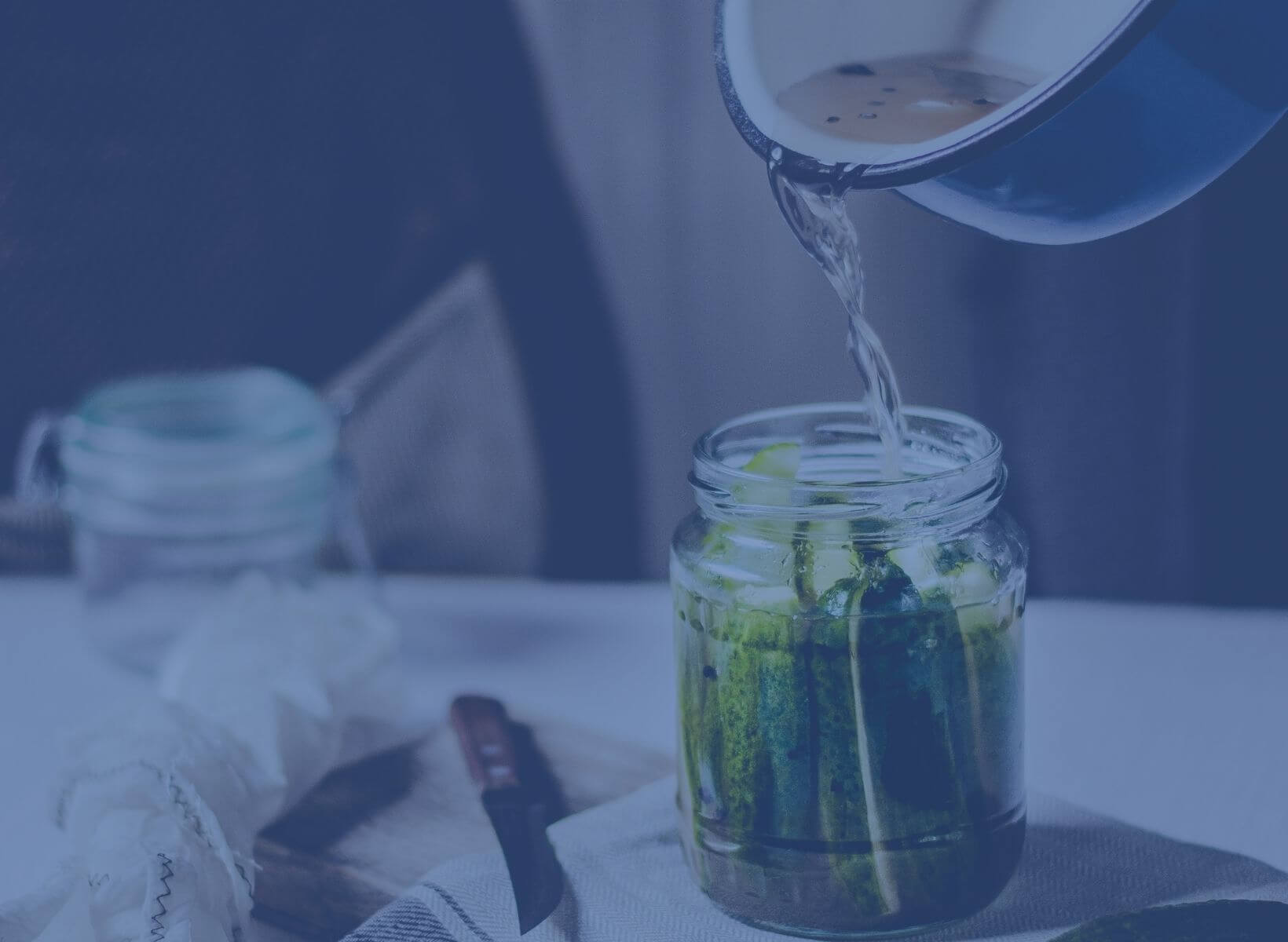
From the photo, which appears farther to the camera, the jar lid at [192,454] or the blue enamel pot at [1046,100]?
the jar lid at [192,454]

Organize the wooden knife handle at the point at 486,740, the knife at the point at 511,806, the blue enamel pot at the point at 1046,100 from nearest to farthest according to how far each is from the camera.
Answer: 1. the blue enamel pot at the point at 1046,100
2. the knife at the point at 511,806
3. the wooden knife handle at the point at 486,740

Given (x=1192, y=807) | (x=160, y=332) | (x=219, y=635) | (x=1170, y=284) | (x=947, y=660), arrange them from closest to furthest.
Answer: (x=947, y=660), (x=1192, y=807), (x=219, y=635), (x=1170, y=284), (x=160, y=332)

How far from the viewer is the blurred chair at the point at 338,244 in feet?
3.77

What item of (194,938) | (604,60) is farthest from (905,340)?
(194,938)

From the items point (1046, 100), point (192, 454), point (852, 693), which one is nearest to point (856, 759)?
point (852, 693)

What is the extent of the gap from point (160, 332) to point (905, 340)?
0.63m

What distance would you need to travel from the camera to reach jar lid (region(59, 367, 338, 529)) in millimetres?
1008

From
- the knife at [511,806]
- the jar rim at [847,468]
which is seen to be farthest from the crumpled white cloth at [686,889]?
the jar rim at [847,468]

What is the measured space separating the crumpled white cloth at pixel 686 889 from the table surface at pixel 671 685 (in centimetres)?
9

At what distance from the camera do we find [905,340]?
1.11 metres

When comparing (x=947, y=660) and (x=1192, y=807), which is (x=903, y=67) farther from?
(x=1192, y=807)

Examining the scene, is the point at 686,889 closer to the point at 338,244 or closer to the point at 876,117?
the point at 876,117

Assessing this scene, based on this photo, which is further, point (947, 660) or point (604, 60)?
point (604, 60)

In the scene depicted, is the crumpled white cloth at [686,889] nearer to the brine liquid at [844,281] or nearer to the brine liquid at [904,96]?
the brine liquid at [844,281]
